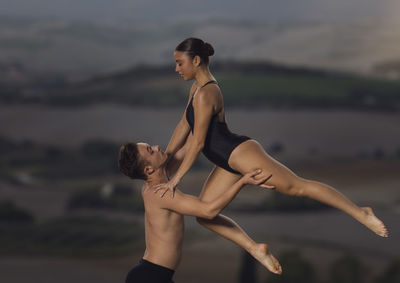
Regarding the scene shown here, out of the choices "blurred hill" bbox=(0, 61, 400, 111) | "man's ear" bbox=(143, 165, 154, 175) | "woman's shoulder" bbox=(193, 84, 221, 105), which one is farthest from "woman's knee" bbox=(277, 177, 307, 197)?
"blurred hill" bbox=(0, 61, 400, 111)

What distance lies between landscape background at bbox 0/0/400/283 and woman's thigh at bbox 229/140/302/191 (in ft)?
30.9

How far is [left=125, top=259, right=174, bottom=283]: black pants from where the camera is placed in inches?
170

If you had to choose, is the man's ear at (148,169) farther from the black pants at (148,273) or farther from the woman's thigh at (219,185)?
the black pants at (148,273)

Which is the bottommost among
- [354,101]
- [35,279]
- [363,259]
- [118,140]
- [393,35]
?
[35,279]

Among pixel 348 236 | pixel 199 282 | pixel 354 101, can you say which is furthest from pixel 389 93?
pixel 199 282

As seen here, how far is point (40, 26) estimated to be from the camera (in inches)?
622

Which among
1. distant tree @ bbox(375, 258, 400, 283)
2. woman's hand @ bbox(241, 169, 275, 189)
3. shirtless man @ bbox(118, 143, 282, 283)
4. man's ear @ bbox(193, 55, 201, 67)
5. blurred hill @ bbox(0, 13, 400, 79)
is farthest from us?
blurred hill @ bbox(0, 13, 400, 79)

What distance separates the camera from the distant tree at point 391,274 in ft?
42.5

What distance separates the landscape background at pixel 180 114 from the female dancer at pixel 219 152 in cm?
926

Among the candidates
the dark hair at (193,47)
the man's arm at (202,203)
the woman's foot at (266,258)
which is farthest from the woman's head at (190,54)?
the woman's foot at (266,258)

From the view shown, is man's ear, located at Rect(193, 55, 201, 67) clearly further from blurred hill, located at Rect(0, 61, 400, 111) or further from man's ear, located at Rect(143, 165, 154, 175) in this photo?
blurred hill, located at Rect(0, 61, 400, 111)

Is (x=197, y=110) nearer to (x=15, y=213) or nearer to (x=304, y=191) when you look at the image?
(x=304, y=191)

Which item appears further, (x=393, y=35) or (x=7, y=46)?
(x=7, y=46)

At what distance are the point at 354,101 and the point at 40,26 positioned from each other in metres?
7.89
